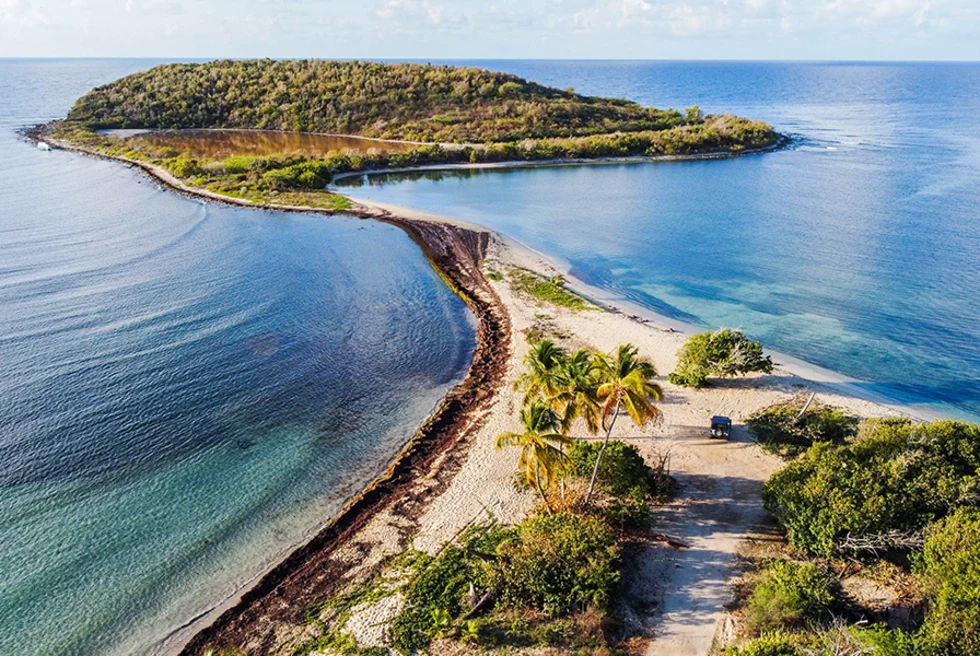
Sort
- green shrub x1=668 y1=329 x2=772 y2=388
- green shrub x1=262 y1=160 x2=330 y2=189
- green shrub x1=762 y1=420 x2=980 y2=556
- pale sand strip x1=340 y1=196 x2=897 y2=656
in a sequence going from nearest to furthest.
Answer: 1. pale sand strip x1=340 y1=196 x2=897 y2=656
2. green shrub x1=762 y1=420 x2=980 y2=556
3. green shrub x1=668 y1=329 x2=772 y2=388
4. green shrub x1=262 y1=160 x2=330 y2=189

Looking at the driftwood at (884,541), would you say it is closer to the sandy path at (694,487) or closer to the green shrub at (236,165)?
the sandy path at (694,487)

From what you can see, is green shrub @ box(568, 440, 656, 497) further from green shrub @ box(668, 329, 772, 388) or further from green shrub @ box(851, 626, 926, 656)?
green shrub @ box(668, 329, 772, 388)

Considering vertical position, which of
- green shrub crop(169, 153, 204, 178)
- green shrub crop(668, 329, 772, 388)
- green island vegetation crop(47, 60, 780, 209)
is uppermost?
green island vegetation crop(47, 60, 780, 209)

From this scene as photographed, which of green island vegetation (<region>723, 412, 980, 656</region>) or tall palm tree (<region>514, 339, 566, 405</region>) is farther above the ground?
tall palm tree (<region>514, 339, 566, 405</region>)

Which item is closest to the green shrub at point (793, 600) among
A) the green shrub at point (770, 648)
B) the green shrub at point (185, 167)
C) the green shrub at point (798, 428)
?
the green shrub at point (770, 648)

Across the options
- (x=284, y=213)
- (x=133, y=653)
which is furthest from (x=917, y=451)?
(x=284, y=213)

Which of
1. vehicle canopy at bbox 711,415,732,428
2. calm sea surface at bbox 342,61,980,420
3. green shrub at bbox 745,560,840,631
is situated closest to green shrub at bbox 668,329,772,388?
vehicle canopy at bbox 711,415,732,428

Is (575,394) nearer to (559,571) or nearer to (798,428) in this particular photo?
(559,571)

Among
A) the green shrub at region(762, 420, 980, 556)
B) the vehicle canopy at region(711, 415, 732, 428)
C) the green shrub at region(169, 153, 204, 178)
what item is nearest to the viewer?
the green shrub at region(762, 420, 980, 556)
